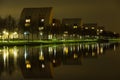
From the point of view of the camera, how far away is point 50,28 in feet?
291

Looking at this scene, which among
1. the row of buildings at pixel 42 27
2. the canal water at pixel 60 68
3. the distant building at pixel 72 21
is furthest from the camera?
the distant building at pixel 72 21

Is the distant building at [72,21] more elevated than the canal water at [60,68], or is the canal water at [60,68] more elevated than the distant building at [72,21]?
the distant building at [72,21]

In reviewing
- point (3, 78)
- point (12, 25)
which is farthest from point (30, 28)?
point (3, 78)

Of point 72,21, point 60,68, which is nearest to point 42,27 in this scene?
point 72,21

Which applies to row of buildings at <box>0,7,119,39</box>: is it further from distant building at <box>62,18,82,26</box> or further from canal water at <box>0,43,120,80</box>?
canal water at <box>0,43,120,80</box>

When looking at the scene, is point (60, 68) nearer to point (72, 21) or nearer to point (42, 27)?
point (42, 27)

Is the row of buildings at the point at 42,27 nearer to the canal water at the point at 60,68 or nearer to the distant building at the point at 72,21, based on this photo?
the distant building at the point at 72,21

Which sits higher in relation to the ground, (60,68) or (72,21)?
(72,21)

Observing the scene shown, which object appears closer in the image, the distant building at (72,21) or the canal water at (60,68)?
the canal water at (60,68)

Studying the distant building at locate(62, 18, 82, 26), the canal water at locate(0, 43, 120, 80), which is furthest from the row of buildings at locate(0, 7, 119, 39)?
the canal water at locate(0, 43, 120, 80)

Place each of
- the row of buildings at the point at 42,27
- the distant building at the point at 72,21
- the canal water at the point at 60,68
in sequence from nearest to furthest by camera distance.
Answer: the canal water at the point at 60,68 < the row of buildings at the point at 42,27 < the distant building at the point at 72,21

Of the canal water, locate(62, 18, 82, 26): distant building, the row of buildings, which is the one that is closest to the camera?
the canal water

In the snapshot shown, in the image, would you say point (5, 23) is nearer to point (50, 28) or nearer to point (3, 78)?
point (50, 28)

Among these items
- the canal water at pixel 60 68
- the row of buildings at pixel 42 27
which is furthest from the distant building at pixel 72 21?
the canal water at pixel 60 68
